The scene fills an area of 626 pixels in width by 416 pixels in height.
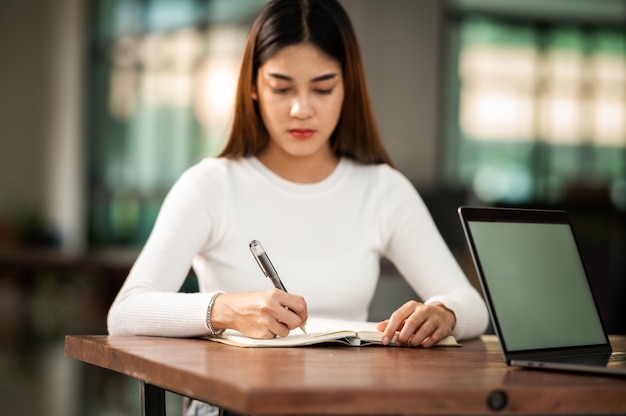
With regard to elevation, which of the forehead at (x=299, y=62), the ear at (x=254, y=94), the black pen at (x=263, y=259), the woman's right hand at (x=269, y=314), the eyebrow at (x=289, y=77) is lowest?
the woman's right hand at (x=269, y=314)

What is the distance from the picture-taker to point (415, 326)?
1566 mm

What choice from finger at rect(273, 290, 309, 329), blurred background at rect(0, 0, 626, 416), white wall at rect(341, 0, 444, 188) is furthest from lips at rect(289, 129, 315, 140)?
→ white wall at rect(341, 0, 444, 188)

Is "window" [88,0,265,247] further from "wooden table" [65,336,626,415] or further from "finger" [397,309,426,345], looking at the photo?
"wooden table" [65,336,626,415]

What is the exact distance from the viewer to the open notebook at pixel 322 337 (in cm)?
144

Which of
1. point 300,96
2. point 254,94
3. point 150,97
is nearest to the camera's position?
point 300,96

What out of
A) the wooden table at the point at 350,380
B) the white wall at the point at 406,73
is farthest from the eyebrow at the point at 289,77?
the white wall at the point at 406,73

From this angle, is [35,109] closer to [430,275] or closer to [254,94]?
[254,94]

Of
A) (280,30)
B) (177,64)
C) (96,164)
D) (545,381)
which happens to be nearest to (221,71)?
(177,64)

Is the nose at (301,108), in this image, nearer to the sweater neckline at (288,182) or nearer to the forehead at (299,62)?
the forehead at (299,62)

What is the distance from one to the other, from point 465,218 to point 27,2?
11.1 m

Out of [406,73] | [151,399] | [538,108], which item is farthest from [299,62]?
[538,108]

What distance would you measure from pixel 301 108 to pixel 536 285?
58 cm

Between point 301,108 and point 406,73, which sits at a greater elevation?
point 406,73

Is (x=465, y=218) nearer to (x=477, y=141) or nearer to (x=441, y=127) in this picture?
(x=441, y=127)
